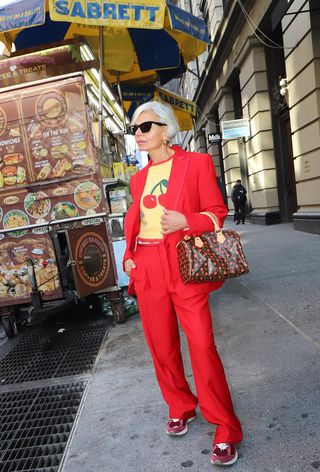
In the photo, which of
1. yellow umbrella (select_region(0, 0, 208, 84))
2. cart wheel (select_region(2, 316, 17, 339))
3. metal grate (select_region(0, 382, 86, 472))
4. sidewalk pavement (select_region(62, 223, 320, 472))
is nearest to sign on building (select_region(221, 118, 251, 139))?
yellow umbrella (select_region(0, 0, 208, 84))

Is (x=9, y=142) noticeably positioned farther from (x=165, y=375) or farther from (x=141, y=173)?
(x=165, y=375)

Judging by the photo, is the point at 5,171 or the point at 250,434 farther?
the point at 5,171

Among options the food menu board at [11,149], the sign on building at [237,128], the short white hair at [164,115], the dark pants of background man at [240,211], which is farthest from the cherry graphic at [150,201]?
the dark pants of background man at [240,211]

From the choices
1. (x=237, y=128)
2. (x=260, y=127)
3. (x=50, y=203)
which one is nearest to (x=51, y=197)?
(x=50, y=203)

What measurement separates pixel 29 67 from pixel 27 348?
3581 millimetres

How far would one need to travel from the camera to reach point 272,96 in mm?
12016

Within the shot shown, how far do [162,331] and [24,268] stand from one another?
299 cm

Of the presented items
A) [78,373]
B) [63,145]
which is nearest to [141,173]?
[78,373]

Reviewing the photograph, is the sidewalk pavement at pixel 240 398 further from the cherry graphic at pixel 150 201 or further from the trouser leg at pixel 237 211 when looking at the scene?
the trouser leg at pixel 237 211

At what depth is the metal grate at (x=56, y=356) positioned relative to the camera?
148 inches

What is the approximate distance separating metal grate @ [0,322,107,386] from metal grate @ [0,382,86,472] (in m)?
0.33

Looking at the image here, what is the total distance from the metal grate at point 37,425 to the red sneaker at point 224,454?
Answer: 3.02ft

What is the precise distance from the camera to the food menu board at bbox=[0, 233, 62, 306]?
4.78 metres

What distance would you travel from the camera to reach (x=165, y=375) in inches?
94.4
